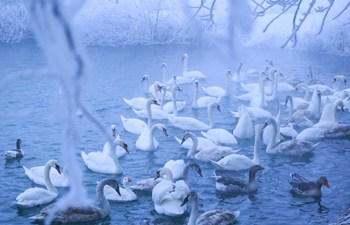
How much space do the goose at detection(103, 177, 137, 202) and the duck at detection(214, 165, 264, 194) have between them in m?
1.19

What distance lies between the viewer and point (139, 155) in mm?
8805

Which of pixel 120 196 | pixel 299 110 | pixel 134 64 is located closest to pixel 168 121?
pixel 299 110

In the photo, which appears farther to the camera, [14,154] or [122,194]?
[14,154]

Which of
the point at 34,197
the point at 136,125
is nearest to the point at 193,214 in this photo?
the point at 34,197

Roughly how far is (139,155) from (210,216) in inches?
120

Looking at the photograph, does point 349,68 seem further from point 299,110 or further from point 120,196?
point 120,196

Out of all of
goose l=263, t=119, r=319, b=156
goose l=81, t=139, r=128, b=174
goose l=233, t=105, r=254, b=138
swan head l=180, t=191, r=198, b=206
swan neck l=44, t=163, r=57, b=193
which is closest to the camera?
swan head l=180, t=191, r=198, b=206

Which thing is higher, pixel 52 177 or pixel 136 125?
pixel 136 125

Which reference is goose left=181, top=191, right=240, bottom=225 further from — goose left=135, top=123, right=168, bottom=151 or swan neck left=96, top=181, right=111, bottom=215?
goose left=135, top=123, right=168, bottom=151

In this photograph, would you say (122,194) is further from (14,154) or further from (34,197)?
(14,154)

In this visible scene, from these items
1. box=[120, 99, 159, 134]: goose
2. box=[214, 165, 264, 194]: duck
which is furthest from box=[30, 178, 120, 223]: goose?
box=[120, 99, 159, 134]: goose

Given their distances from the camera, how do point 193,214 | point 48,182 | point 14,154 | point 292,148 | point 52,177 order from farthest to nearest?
point 292,148, point 14,154, point 52,177, point 48,182, point 193,214

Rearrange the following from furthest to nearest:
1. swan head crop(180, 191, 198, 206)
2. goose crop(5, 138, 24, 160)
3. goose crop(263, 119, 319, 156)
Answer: goose crop(263, 119, 319, 156) → goose crop(5, 138, 24, 160) → swan head crop(180, 191, 198, 206)

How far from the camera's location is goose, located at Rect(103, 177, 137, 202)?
21.9ft
